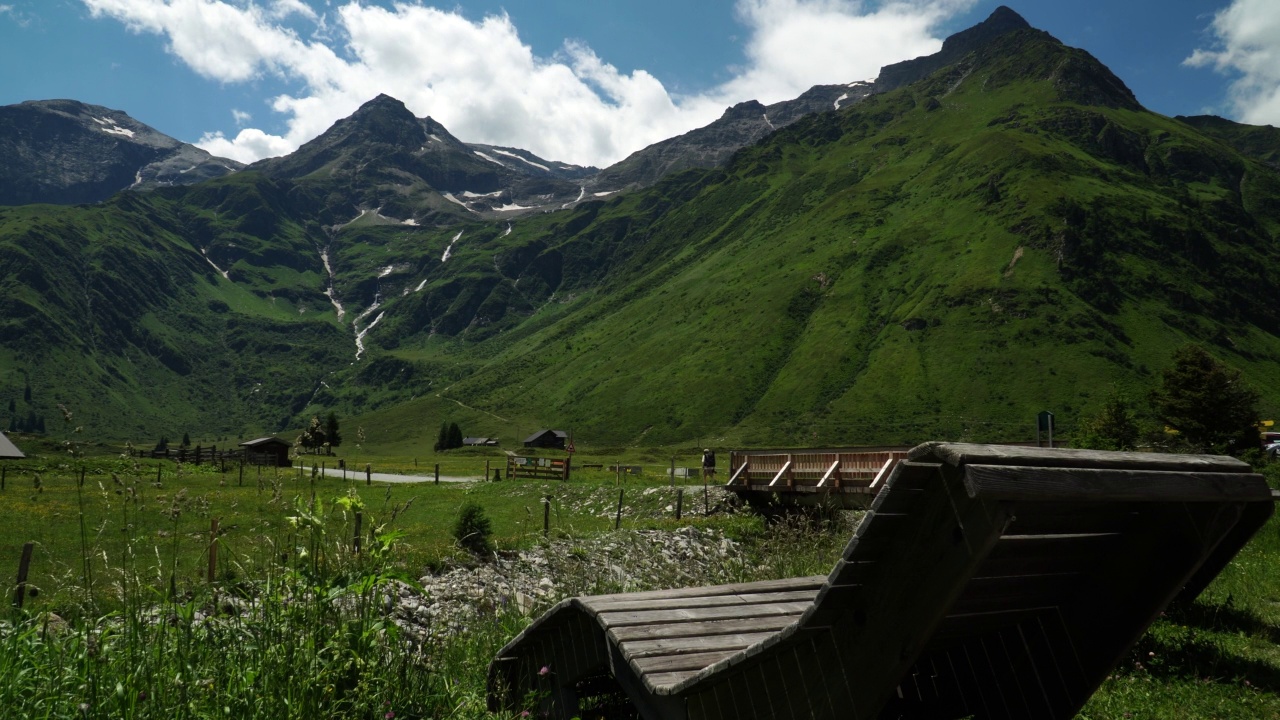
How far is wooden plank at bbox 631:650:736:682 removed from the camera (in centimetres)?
368

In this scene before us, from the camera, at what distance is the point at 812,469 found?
2483 cm

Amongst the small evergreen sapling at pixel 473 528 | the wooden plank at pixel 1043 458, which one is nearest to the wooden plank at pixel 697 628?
the wooden plank at pixel 1043 458

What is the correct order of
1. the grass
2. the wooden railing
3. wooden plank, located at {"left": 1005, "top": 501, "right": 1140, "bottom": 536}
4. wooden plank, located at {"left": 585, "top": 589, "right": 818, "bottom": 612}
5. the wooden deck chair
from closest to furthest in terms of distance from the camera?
1. the wooden deck chair
2. wooden plank, located at {"left": 1005, "top": 501, "right": 1140, "bottom": 536}
3. the grass
4. wooden plank, located at {"left": 585, "top": 589, "right": 818, "bottom": 612}
5. the wooden railing

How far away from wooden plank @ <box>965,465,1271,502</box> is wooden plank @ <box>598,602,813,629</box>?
2207mm

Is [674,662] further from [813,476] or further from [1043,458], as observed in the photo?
[813,476]

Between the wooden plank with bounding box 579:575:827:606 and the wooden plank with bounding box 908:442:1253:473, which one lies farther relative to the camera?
the wooden plank with bounding box 579:575:827:606

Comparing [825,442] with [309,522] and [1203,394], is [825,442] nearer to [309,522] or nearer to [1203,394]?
[1203,394]

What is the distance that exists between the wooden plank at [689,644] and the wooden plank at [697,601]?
50cm

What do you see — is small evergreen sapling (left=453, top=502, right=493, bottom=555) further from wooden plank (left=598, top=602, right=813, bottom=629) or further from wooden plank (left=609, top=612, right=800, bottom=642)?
wooden plank (left=609, top=612, right=800, bottom=642)

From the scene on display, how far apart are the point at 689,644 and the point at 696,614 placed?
19.1 inches

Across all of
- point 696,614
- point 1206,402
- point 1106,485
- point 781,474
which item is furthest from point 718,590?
point 1206,402

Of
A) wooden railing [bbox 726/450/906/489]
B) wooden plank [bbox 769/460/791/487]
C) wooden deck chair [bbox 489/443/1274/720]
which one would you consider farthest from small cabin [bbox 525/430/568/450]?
wooden deck chair [bbox 489/443/1274/720]

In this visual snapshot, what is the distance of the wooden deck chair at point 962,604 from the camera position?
2504 mm

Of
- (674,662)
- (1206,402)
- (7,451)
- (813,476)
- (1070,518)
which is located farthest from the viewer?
(1206,402)
